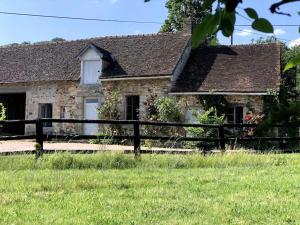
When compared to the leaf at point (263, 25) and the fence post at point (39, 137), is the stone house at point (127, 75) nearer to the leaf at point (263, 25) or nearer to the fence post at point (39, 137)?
the fence post at point (39, 137)

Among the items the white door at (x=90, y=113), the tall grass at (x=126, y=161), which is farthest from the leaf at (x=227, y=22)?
the white door at (x=90, y=113)

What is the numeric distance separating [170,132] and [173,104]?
1292 mm

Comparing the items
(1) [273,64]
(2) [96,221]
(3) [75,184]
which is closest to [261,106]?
(1) [273,64]

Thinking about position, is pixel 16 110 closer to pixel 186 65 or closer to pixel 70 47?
pixel 70 47

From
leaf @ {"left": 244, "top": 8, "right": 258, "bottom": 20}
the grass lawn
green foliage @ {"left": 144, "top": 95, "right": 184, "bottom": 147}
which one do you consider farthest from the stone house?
leaf @ {"left": 244, "top": 8, "right": 258, "bottom": 20}

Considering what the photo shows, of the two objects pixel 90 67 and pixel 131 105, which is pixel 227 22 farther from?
pixel 90 67

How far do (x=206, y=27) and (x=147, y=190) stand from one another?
6.66 meters

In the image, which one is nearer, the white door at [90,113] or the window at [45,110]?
the white door at [90,113]

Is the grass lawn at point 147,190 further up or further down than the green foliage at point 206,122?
further down

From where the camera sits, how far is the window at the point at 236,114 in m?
23.6

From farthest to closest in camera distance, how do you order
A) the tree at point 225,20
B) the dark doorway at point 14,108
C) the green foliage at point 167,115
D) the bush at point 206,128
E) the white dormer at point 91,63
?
the dark doorway at point 14,108
the white dormer at point 91,63
the green foliage at point 167,115
the bush at point 206,128
the tree at point 225,20

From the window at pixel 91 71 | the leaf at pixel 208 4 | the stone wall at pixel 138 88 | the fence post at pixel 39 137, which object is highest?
the window at pixel 91 71

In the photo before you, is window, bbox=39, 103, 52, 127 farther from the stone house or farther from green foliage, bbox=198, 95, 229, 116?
green foliage, bbox=198, 95, 229, 116

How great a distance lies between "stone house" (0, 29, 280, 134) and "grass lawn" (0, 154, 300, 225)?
12289 millimetres
